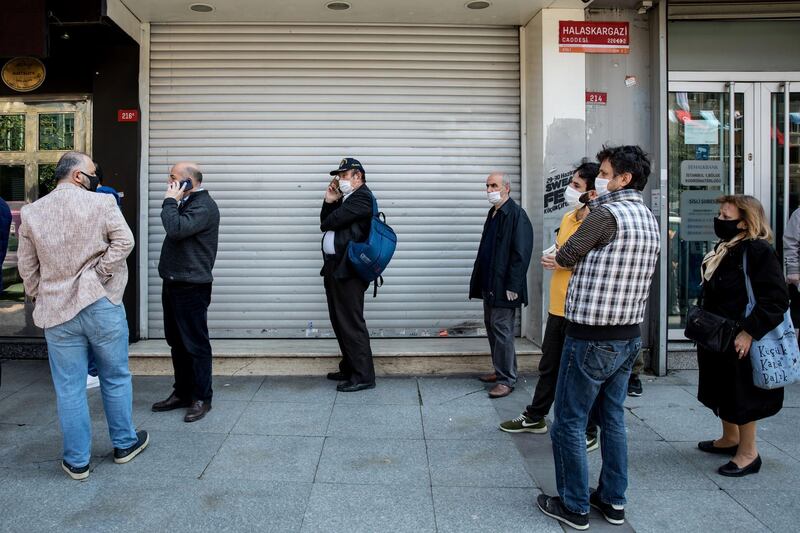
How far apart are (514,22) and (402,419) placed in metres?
4.39

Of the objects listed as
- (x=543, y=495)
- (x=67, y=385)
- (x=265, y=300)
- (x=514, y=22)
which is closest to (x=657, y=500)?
(x=543, y=495)

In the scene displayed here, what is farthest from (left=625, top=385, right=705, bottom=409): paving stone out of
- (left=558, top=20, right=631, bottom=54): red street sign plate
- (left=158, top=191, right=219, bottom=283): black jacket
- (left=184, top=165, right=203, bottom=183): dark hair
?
(left=184, top=165, right=203, bottom=183): dark hair

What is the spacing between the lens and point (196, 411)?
489cm

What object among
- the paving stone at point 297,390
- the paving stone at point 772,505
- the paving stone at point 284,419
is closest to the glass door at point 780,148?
the paving stone at point 772,505

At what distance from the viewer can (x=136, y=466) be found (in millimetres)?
4000

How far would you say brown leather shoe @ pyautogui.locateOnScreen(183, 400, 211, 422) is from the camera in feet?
15.8

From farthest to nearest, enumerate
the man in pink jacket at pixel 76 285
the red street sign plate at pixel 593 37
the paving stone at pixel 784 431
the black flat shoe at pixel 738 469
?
1. the red street sign plate at pixel 593 37
2. the paving stone at pixel 784 431
3. the black flat shoe at pixel 738 469
4. the man in pink jacket at pixel 76 285

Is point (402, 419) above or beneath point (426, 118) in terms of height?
beneath

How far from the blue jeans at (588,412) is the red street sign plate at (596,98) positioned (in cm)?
390

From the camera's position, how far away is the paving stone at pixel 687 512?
3.31 meters

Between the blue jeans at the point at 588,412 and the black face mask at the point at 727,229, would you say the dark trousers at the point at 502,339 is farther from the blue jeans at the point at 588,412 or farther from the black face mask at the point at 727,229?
the blue jeans at the point at 588,412

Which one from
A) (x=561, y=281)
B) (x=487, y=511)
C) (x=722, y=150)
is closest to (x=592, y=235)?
(x=561, y=281)

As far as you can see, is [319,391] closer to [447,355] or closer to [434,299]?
[447,355]

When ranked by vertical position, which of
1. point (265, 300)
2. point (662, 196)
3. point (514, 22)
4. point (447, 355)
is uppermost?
point (514, 22)
